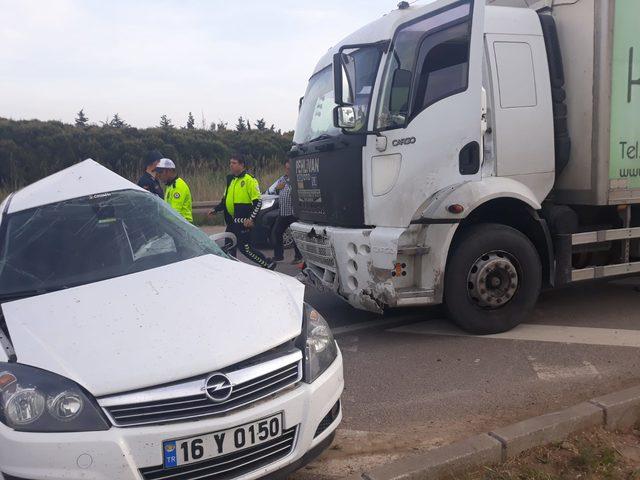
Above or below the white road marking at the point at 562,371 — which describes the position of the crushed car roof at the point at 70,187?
above

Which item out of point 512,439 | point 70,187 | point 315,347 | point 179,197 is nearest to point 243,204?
point 179,197

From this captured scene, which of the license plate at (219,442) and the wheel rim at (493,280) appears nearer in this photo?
the license plate at (219,442)

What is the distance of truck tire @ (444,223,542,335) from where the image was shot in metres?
5.24

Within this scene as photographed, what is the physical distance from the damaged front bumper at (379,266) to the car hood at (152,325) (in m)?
1.74

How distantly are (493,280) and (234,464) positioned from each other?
343 centimetres

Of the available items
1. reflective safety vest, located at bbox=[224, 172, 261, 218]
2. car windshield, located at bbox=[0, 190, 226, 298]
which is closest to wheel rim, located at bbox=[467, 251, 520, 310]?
car windshield, located at bbox=[0, 190, 226, 298]

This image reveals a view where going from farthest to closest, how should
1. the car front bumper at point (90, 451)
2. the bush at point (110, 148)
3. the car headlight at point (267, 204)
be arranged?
the bush at point (110, 148)
the car headlight at point (267, 204)
the car front bumper at point (90, 451)

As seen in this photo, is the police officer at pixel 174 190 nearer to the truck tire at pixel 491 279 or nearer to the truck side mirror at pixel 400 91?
the truck side mirror at pixel 400 91

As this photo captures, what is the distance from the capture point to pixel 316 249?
20.0 ft

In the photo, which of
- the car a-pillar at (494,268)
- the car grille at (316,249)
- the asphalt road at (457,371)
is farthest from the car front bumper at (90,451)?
the car grille at (316,249)

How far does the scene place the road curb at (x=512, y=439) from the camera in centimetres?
300

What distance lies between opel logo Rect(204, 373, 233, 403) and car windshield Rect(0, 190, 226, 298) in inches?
43.8

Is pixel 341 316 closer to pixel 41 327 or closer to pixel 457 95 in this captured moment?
pixel 457 95

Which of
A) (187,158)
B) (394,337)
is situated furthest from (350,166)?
(187,158)
